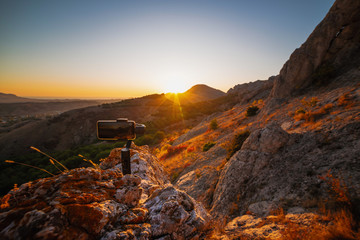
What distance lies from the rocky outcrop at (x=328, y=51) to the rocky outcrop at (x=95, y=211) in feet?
56.3

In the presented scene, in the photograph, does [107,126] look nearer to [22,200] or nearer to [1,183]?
[22,200]

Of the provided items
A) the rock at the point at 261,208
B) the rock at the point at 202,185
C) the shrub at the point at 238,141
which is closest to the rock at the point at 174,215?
the rock at the point at 261,208

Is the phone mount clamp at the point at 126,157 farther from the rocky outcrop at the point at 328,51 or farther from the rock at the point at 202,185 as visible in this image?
the rocky outcrop at the point at 328,51

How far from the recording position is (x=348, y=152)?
14.5ft

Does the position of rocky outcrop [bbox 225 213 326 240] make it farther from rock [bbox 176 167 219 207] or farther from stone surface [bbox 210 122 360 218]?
rock [bbox 176 167 219 207]

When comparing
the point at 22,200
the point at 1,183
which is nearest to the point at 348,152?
the point at 22,200

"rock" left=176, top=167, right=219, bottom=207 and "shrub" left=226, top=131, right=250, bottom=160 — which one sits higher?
"shrub" left=226, top=131, right=250, bottom=160

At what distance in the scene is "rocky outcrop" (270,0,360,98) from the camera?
13148 millimetres

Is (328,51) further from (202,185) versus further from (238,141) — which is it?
(202,185)

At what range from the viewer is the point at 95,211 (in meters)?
2.05

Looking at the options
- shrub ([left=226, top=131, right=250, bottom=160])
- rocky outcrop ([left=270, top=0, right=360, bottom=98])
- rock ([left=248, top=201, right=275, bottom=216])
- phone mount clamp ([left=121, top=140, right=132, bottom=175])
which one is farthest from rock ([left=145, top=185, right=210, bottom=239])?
rocky outcrop ([left=270, top=0, right=360, bottom=98])

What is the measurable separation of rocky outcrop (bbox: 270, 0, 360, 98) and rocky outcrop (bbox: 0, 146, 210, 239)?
17.2 m

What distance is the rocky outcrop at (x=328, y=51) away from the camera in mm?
13148

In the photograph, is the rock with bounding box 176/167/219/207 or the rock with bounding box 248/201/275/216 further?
the rock with bounding box 176/167/219/207
